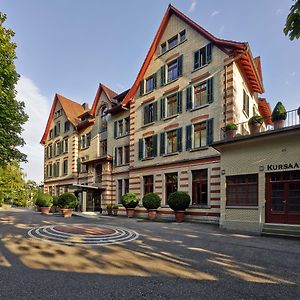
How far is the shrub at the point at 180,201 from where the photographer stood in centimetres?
1948

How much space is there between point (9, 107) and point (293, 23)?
63.1ft

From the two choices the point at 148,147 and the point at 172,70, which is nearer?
the point at 172,70

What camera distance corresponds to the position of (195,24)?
21.8 metres

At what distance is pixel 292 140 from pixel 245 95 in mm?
9118

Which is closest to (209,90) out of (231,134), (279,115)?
(231,134)

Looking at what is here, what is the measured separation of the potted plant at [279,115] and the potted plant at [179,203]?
824 cm

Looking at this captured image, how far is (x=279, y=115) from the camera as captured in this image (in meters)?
14.2

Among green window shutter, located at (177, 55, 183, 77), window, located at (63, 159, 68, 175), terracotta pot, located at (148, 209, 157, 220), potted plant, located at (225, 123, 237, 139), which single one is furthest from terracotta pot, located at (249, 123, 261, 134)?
window, located at (63, 159, 68, 175)

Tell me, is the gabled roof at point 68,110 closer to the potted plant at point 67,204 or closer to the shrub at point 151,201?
the potted plant at point 67,204

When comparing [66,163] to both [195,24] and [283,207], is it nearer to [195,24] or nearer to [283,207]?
[195,24]

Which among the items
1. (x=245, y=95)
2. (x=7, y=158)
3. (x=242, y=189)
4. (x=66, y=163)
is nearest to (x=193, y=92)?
(x=245, y=95)

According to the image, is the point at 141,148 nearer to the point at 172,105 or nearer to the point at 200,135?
the point at 172,105

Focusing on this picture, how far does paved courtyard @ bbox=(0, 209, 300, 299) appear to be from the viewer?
18.6 ft

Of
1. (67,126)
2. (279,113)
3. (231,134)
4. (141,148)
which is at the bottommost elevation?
(141,148)
